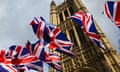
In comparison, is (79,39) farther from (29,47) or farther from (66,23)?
(29,47)

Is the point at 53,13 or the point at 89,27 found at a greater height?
the point at 53,13

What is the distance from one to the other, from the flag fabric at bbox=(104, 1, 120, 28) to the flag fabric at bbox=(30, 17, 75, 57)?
528cm

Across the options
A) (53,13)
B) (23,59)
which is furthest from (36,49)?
(53,13)

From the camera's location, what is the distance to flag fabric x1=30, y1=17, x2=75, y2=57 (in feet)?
95.0

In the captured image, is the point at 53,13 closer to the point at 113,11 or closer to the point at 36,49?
the point at 36,49

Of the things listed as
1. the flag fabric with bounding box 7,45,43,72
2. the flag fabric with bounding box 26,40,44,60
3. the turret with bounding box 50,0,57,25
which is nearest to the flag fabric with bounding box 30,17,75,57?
the flag fabric with bounding box 26,40,44,60

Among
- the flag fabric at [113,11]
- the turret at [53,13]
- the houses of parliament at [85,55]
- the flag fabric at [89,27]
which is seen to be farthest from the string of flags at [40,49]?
the turret at [53,13]

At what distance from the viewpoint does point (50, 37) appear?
29578 millimetres

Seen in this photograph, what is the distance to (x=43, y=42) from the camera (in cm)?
2912

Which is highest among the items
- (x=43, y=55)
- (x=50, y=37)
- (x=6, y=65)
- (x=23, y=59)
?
(x=50, y=37)

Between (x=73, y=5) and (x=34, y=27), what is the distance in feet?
127

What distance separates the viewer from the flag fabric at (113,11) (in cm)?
2516

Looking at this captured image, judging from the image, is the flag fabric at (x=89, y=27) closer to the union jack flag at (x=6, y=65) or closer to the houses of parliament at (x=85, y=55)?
the union jack flag at (x=6, y=65)

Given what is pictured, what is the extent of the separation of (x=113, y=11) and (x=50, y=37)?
683 centimetres
